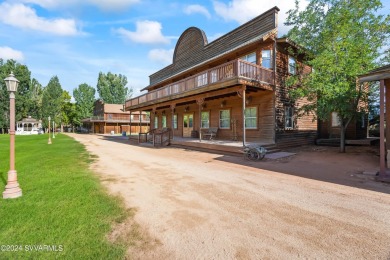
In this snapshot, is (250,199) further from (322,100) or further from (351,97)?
(351,97)

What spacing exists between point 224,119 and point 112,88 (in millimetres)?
61626

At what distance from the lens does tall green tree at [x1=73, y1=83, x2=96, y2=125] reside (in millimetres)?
58022

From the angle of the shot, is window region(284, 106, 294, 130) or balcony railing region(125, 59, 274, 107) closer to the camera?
balcony railing region(125, 59, 274, 107)

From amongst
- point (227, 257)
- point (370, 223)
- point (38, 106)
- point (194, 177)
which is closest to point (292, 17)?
point (194, 177)

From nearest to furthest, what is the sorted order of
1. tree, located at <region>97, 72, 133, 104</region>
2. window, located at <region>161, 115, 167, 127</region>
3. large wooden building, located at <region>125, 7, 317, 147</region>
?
large wooden building, located at <region>125, 7, 317, 147</region>
window, located at <region>161, 115, 167, 127</region>
tree, located at <region>97, 72, 133, 104</region>

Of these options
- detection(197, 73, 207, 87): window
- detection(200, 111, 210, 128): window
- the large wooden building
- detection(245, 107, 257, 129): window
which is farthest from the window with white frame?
detection(200, 111, 210, 128): window

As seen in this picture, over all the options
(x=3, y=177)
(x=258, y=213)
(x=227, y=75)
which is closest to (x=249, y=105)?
(x=227, y=75)

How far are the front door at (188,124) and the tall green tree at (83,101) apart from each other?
156 ft

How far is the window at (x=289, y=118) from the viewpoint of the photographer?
13.2 meters

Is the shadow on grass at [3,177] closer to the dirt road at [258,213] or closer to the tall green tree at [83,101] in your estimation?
the dirt road at [258,213]

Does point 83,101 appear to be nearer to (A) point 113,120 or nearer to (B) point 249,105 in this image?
(A) point 113,120

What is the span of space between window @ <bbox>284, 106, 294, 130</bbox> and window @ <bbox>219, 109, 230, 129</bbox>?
392 cm

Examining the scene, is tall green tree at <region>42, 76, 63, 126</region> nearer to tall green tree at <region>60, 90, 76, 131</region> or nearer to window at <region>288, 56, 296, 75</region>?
tall green tree at <region>60, 90, 76, 131</region>

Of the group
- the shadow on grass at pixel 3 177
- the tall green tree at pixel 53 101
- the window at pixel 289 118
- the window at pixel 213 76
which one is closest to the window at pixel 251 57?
the window at pixel 213 76
